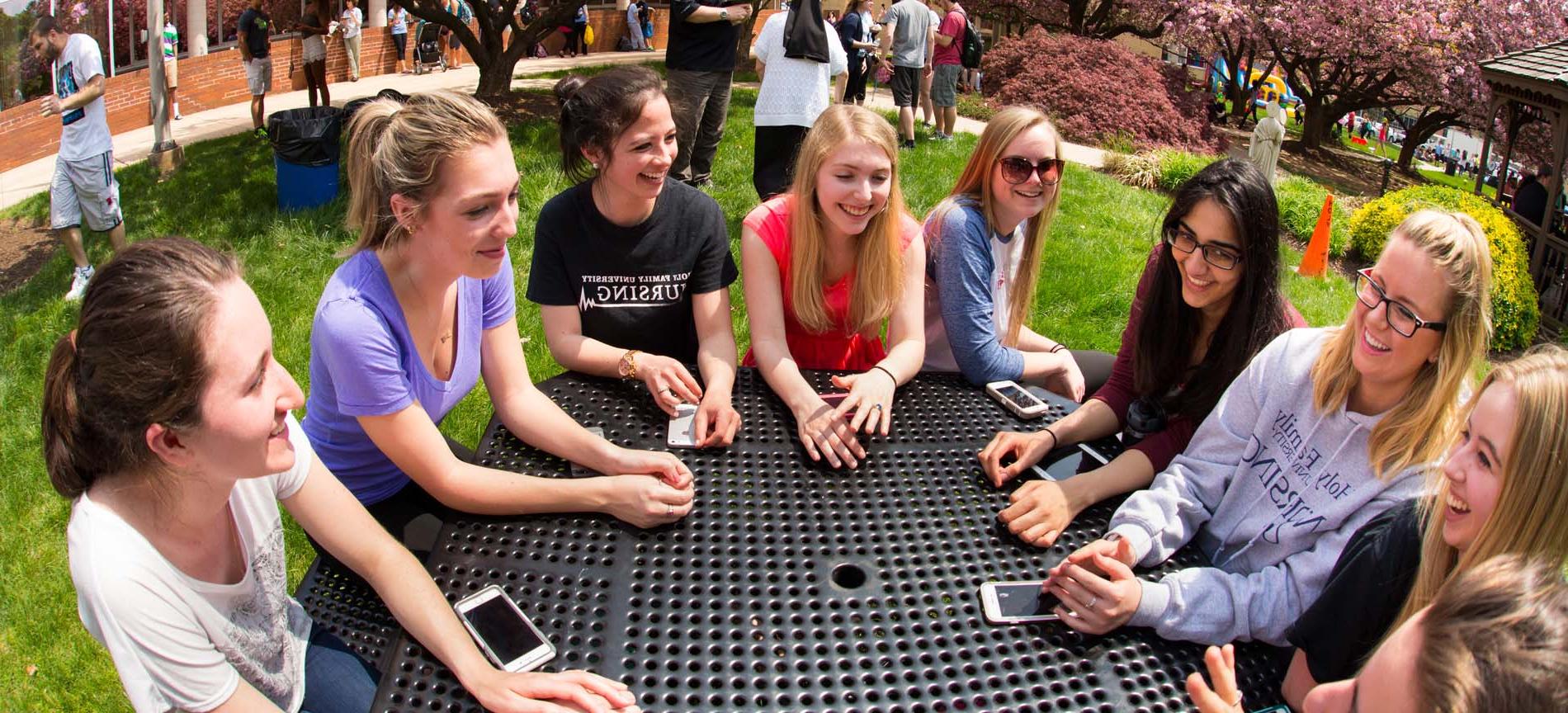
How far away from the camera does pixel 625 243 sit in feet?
10.2

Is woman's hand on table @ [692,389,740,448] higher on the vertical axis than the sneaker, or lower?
higher

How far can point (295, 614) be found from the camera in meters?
2.07

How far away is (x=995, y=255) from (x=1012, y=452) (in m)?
1.12

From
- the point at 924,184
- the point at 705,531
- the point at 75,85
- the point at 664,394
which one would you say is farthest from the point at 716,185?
the point at 705,531

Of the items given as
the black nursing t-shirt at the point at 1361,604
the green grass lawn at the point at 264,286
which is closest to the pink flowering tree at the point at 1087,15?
the green grass lawn at the point at 264,286

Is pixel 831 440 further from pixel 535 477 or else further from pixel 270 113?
pixel 270 113

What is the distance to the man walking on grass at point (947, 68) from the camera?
1103cm

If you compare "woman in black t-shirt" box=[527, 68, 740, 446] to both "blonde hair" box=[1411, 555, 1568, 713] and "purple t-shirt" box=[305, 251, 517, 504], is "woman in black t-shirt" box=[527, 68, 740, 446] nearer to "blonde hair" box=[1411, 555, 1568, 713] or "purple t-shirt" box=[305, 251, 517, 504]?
"purple t-shirt" box=[305, 251, 517, 504]

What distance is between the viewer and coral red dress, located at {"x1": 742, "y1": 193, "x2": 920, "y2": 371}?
309cm

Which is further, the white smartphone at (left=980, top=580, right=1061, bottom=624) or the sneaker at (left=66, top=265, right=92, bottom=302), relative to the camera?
the sneaker at (left=66, top=265, right=92, bottom=302)

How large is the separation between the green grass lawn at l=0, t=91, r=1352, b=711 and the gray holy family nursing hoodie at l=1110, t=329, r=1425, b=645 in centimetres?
275

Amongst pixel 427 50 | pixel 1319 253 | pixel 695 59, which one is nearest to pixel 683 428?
pixel 695 59

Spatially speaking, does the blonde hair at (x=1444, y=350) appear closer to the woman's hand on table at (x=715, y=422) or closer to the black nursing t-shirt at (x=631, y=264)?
the woman's hand on table at (x=715, y=422)

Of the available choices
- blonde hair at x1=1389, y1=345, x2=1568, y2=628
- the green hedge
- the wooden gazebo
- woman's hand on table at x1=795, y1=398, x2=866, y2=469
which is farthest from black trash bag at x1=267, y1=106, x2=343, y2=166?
the wooden gazebo
